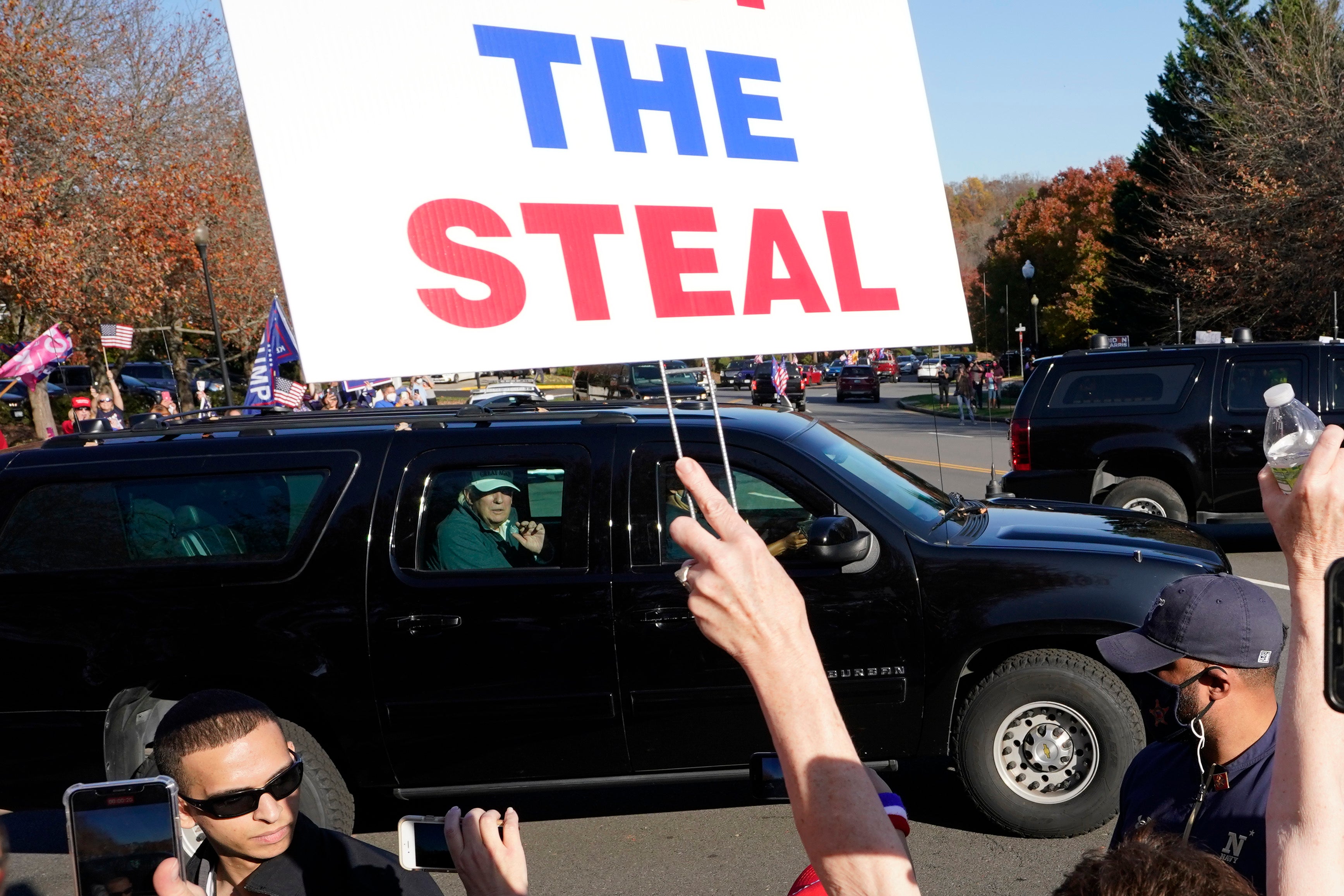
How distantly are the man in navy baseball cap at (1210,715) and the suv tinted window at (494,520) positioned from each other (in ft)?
8.74

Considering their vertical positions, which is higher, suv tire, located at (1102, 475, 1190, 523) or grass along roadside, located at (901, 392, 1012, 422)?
suv tire, located at (1102, 475, 1190, 523)

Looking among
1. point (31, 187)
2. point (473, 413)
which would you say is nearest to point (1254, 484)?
point (473, 413)

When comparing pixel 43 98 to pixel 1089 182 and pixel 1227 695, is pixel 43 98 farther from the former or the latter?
pixel 1089 182

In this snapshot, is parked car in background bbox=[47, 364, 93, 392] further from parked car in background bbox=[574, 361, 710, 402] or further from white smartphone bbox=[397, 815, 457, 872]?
white smartphone bbox=[397, 815, 457, 872]

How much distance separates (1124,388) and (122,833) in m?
10.8

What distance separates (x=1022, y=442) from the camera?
37.4ft

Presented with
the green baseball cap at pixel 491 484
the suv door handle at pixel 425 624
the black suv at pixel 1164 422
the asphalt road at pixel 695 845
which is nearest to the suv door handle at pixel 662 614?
the suv door handle at pixel 425 624

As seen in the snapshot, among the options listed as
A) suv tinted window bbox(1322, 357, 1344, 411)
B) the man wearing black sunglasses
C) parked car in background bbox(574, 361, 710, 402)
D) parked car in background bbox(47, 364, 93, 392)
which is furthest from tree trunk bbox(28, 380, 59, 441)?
the man wearing black sunglasses

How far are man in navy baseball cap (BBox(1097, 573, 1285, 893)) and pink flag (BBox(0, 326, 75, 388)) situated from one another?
2038 centimetres

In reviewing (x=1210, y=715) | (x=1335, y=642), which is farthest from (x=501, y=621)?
(x=1335, y=642)

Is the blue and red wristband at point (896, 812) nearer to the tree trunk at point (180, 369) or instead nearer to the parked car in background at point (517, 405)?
the parked car in background at point (517, 405)

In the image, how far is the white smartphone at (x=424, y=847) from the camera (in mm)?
2023

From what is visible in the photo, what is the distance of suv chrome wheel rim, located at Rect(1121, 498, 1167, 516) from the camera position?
11.0 m

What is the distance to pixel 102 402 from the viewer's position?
19.2 meters
